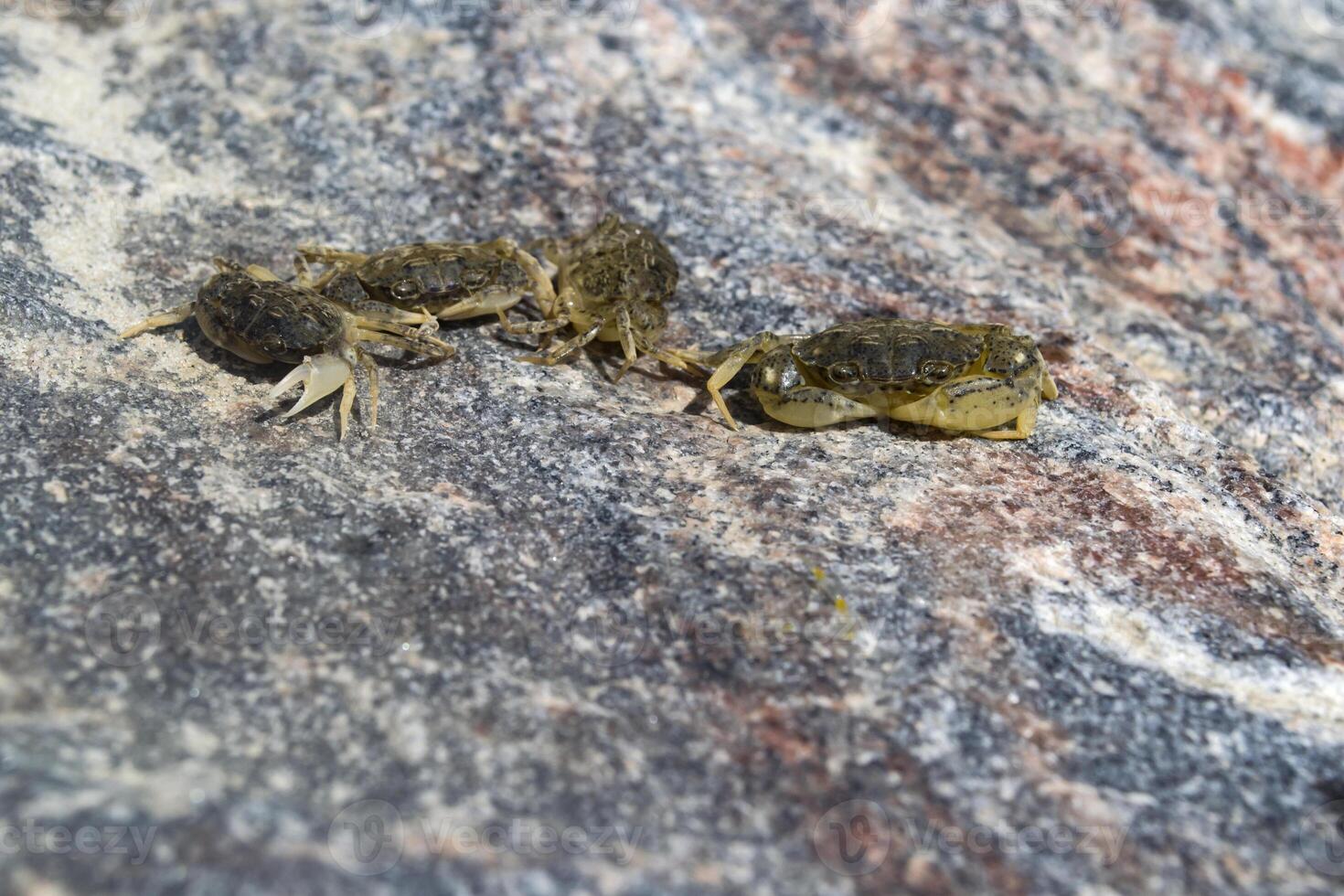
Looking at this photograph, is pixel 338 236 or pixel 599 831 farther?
pixel 338 236

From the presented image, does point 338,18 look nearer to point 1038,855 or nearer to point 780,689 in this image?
point 780,689

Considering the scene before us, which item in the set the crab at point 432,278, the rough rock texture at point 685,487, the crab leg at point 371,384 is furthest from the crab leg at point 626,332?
the crab leg at point 371,384

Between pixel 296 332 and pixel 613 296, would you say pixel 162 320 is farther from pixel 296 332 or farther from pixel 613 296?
pixel 613 296

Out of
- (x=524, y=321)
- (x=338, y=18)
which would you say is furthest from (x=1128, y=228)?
(x=338, y=18)

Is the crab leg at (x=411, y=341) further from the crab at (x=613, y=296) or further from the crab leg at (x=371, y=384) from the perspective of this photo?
the crab at (x=613, y=296)

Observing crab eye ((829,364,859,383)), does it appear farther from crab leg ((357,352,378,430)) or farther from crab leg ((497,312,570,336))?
crab leg ((357,352,378,430))

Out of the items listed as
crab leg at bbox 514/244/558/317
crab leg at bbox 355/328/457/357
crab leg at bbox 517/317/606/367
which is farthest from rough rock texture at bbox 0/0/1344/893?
crab leg at bbox 514/244/558/317

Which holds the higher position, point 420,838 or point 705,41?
point 705,41
